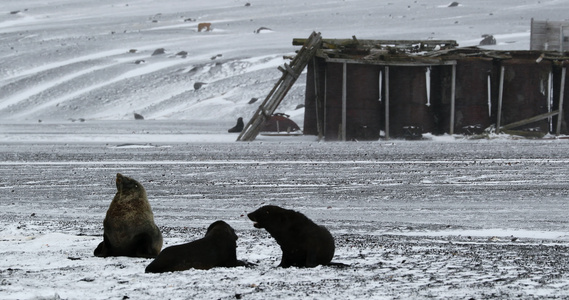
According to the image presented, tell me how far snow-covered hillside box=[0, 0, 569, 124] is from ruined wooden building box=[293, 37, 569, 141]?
11132 millimetres

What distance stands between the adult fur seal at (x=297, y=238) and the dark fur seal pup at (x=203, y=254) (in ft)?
0.92

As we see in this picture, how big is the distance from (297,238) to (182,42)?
56473 millimetres

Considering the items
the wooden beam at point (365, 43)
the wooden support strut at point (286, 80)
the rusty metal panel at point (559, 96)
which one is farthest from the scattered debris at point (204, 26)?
the rusty metal panel at point (559, 96)

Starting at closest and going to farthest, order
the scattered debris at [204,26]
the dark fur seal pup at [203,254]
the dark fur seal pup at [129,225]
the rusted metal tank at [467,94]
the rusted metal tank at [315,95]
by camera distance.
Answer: the dark fur seal pup at [203,254] < the dark fur seal pup at [129,225] < the rusted metal tank at [467,94] < the rusted metal tank at [315,95] < the scattered debris at [204,26]

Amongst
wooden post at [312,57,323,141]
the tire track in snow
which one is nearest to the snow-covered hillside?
the tire track in snow

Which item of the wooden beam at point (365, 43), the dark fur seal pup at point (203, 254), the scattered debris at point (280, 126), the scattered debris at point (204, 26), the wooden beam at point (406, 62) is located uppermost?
the scattered debris at point (204, 26)

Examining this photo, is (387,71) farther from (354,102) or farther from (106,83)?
(106,83)

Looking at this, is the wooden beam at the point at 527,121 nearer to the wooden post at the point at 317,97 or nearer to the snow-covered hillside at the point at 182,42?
the wooden post at the point at 317,97

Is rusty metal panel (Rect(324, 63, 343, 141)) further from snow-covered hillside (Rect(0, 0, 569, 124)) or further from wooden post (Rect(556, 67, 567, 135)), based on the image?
snow-covered hillside (Rect(0, 0, 569, 124))

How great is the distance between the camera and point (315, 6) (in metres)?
75.1

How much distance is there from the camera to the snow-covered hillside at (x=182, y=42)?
47344 millimetres

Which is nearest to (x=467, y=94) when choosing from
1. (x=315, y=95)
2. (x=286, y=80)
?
(x=315, y=95)

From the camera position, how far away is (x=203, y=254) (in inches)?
299

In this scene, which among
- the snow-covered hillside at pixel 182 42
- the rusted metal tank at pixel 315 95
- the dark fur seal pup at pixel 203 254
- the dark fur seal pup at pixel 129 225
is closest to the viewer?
the dark fur seal pup at pixel 203 254
